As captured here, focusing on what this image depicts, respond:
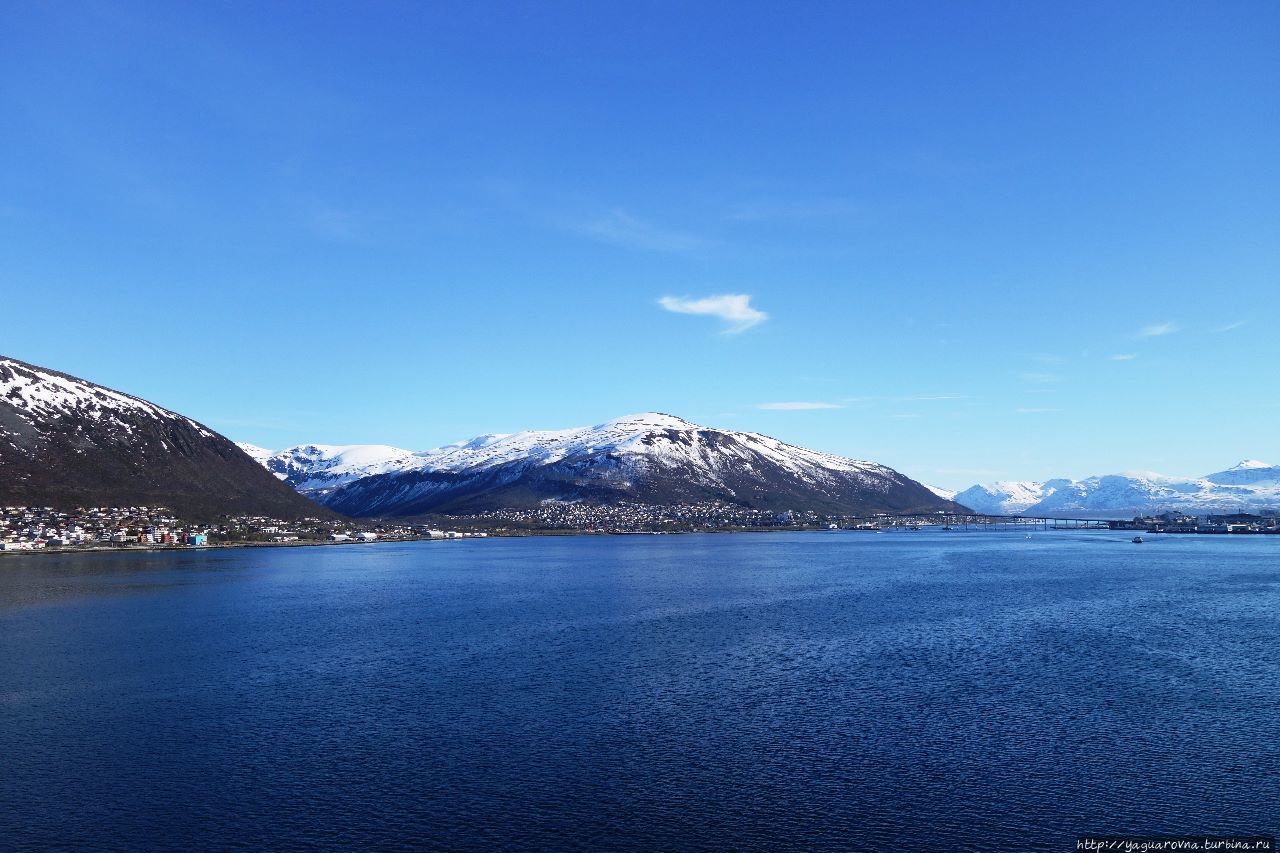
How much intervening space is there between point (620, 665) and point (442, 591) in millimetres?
58122

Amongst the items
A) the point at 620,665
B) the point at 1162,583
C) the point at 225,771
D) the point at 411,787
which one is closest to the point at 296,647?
the point at 620,665

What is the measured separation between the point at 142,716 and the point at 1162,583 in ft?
369

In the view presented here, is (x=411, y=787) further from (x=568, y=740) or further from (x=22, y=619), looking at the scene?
(x=22, y=619)

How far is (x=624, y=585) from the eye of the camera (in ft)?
371

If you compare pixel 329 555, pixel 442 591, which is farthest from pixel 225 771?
pixel 329 555

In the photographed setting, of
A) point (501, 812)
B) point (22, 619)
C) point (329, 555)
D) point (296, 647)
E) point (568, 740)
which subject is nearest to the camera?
point (501, 812)

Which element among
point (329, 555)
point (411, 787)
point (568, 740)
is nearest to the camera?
point (411, 787)

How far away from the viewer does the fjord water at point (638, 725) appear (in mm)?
28688

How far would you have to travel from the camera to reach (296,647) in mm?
62344

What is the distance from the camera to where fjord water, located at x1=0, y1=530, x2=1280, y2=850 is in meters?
28.7

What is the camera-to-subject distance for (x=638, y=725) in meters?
40.1

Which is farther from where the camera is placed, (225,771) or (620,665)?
(620,665)

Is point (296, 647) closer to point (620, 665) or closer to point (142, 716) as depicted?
point (142, 716)

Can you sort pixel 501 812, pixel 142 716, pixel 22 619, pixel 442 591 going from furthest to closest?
pixel 442 591, pixel 22 619, pixel 142 716, pixel 501 812
